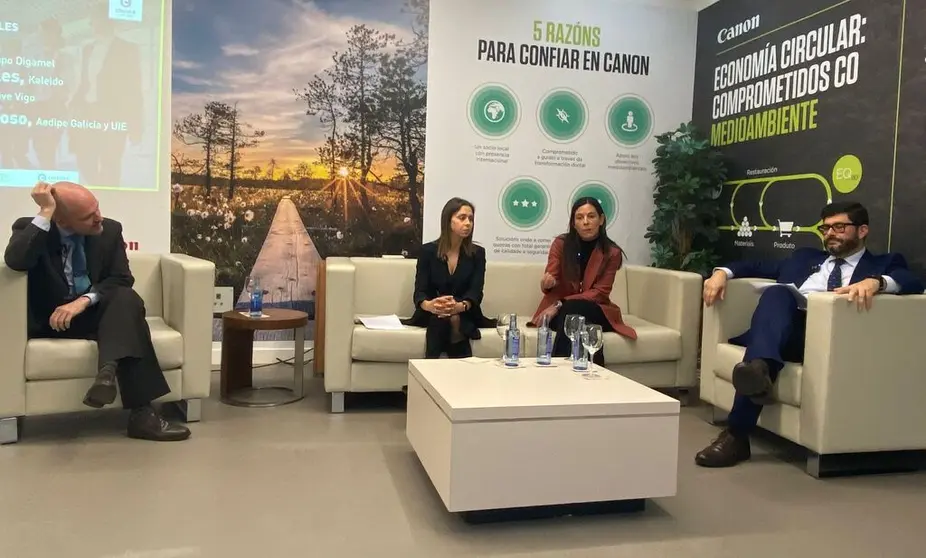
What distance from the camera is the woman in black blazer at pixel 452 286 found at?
12.1ft

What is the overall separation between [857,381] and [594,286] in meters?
1.44

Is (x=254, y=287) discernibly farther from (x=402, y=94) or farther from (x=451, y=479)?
(x=451, y=479)

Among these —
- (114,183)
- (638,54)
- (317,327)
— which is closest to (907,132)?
(638,54)

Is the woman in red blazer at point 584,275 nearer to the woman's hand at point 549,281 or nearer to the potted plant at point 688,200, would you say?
the woman's hand at point 549,281

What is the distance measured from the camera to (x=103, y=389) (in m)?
2.90

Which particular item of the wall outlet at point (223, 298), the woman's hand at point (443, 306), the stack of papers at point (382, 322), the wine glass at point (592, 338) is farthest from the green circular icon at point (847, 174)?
the wall outlet at point (223, 298)

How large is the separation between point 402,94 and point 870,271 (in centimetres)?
299

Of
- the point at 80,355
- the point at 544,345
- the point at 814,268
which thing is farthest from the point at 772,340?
the point at 80,355

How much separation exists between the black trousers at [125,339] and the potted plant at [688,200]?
3333mm

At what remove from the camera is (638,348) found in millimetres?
3871

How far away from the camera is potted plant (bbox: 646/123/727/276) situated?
4766mm

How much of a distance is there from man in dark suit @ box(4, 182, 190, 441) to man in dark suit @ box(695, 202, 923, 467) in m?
2.38

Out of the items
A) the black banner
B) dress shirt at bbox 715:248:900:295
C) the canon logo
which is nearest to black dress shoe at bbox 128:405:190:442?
dress shirt at bbox 715:248:900:295

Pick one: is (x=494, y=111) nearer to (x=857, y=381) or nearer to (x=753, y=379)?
(x=753, y=379)
